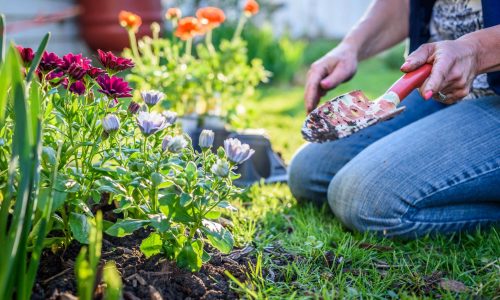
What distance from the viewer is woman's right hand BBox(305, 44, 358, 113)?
6.82 ft

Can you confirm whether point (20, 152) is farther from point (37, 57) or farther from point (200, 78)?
point (200, 78)

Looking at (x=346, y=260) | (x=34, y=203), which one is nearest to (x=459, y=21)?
(x=346, y=260)

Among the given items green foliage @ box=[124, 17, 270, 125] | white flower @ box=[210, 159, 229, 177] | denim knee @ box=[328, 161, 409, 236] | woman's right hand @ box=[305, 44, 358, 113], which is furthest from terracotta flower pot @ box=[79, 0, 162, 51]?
white flower @ box=[210, 159, 229, 177]

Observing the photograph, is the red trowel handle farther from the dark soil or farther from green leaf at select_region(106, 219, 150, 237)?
green leaf at select_region(106, 219, 150, 237)

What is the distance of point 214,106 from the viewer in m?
2.90

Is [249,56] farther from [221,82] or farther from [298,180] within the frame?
[298,180]

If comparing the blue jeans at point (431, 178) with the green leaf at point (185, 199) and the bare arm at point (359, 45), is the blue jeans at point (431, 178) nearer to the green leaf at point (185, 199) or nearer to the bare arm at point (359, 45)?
the bare arm at point (359, 45)

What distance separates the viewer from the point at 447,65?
1.52 meters

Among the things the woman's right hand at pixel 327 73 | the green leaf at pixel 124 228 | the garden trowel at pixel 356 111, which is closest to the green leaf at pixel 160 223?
the green leaf at pixel 124 228

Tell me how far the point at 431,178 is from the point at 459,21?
0.56 metres

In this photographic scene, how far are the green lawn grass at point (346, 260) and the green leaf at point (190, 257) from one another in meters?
0.11

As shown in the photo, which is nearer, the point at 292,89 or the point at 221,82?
the point at 221,82

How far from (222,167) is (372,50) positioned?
49.2 inches

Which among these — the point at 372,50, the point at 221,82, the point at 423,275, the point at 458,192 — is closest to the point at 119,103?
the point at 423,275
